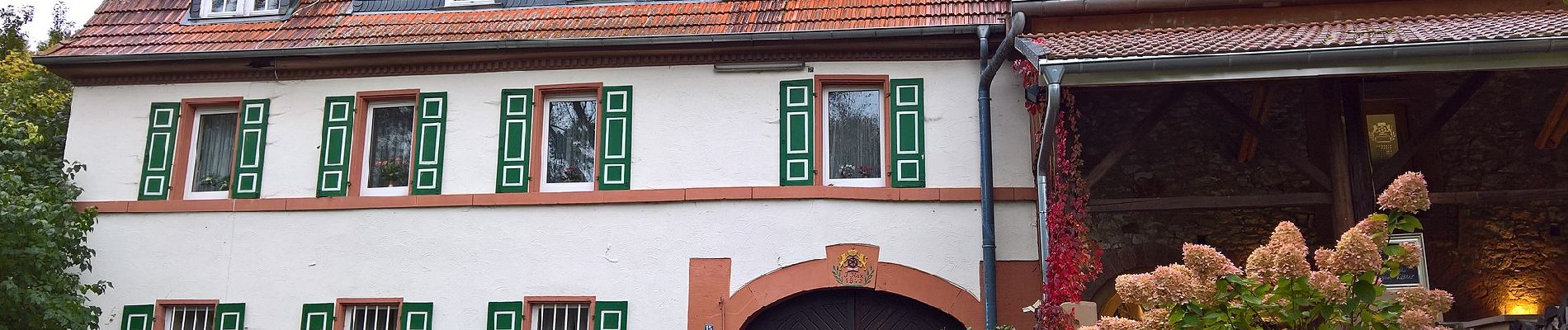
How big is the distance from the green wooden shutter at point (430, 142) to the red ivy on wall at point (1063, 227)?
4.60m

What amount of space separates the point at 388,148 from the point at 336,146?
0.40 metres

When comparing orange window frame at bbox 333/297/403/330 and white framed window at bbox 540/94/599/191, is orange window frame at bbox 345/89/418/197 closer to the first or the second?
orange window frame at bbox 333/297/403/330

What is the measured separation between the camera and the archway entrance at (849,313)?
32.1ft

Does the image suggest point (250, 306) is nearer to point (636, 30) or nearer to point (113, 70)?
point (113, 70)

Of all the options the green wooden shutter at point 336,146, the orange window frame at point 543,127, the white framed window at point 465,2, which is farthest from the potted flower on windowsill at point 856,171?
the green wooden shutter at point 336,146

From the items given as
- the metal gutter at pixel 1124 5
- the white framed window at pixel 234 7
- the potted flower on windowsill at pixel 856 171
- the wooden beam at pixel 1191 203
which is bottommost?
the wooden beam at pixel 1191 203

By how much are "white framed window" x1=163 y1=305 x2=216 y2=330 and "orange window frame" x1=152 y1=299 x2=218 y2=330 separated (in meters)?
0.04

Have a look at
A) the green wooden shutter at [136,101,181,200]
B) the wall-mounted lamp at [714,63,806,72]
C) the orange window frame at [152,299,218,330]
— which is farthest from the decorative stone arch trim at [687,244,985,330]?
the green wooden shutter at [136,101,181,200]

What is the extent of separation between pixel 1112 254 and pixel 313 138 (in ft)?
21.8

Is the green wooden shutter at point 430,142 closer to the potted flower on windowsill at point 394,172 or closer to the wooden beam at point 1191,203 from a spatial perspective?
the potted flower on windowsill at point 394,172

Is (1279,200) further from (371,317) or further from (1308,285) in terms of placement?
(371,317)

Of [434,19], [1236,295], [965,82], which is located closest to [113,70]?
[434,19]

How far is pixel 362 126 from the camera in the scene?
10531mm

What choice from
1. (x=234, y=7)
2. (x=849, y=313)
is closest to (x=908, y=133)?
(x=849, y=313)
